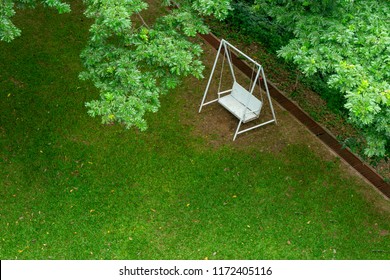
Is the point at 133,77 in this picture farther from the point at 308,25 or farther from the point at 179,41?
the point at 308,25

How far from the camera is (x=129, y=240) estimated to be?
29.0 feet

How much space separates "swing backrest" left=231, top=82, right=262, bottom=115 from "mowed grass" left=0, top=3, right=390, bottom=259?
706mm

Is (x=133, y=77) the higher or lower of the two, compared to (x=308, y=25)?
lower

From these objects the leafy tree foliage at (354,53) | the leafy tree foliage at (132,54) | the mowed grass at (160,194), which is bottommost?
the mowed grass at (160,194)

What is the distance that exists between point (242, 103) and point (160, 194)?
7.08 feet

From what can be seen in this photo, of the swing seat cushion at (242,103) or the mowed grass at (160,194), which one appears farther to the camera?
the swing seat cushion at (242,103)

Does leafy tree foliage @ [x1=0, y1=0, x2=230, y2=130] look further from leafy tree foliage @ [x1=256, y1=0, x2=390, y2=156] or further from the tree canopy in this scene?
leafy tree foliage @ [x1=256, y1=0, x2=390, y2=156]

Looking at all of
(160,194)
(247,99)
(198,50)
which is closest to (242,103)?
(247,99)

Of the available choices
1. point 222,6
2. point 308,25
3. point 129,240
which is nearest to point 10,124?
point 129,240

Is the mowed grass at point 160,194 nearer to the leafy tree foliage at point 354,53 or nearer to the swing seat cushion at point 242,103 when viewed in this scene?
the swing seat cushion at point 242,103

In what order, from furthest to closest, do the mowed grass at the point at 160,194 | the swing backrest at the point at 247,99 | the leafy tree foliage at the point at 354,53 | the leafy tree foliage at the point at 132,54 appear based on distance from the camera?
1. the swing backrest at the point at 247,99
2. the mowed grass at the point at 160,194
3. the leafy tree foliage at the point at 132,54
4. the leafy tree foliage at the point at 354,53

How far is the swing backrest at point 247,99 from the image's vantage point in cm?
1009

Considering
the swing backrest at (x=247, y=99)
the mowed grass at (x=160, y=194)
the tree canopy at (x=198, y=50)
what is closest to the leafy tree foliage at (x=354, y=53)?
the tree canopy at (x=198, y=50)

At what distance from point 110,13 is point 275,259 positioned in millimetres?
4189
